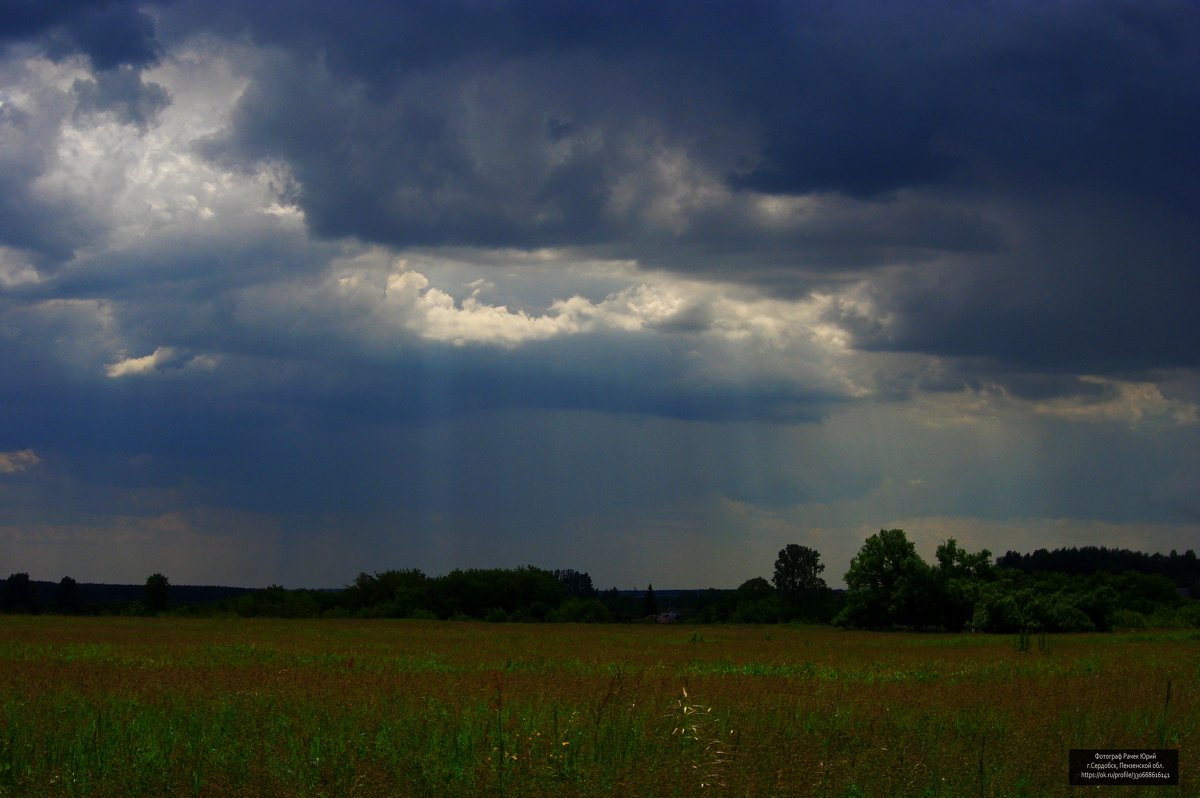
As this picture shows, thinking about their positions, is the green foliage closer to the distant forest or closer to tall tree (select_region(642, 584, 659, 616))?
the distant forest

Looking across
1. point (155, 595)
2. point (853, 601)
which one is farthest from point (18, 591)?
point (853, 601)

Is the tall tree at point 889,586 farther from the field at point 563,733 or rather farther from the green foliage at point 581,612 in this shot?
the field at point 563,733

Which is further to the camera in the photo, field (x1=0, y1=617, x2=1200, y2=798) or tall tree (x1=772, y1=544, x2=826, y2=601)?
tall tree (x1=772, y1=544, x2=826, y2=601)

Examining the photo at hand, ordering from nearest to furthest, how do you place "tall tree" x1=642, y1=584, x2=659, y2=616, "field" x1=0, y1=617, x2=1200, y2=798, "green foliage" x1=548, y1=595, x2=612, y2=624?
"field" x1=0, y1=617, x2=1200, y2=798
"green foliage" x1=548, y1=595, x2=612, y2=624
"tall tree" x1=642, y1=584, x2=659, y2=616

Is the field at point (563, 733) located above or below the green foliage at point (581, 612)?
above

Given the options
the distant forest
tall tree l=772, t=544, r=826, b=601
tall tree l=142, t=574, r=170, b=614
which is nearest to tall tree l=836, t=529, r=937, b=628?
the distant forest

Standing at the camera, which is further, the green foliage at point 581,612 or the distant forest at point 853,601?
the green foliage at point 581,612

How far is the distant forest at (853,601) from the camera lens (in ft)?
190

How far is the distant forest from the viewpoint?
58.0 meters

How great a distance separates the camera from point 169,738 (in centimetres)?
1363

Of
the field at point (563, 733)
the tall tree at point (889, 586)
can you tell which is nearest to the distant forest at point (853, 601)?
the tall tree at point (889, 586)

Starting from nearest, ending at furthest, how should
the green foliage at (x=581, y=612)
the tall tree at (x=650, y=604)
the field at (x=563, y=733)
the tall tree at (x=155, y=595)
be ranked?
the field at (x=563, y=733)
the tall tree at (x=155, y=595)
the green foliage at (x=581, y=612)
the tall tree at (x=650, y=604)

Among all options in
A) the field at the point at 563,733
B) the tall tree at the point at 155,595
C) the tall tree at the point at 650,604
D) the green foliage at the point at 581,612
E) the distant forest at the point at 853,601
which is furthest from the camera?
the tall tree at the point at 650,604

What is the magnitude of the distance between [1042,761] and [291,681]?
44.2 ft
